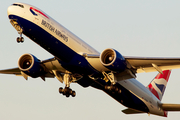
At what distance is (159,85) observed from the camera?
148 ft

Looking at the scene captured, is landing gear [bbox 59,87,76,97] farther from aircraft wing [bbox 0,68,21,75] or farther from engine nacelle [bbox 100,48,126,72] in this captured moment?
aircraft wing [bbox 0,68,21,75]

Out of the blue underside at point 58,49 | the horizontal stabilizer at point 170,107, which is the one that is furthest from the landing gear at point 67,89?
the horizontal stabilizer at point 170,107

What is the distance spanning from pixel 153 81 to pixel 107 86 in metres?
12.5

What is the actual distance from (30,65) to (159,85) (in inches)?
715

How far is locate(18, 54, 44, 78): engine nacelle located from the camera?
3412cm

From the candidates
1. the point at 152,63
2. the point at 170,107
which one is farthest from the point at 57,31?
the point at 170,107

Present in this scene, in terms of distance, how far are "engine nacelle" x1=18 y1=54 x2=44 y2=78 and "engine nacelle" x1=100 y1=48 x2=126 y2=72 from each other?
7.12 m

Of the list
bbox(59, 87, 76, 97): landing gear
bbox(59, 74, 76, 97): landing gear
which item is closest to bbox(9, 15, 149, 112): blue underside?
bbox(59, 74, 76, 97): landing gear

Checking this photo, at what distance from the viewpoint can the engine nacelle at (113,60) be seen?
99.8ft

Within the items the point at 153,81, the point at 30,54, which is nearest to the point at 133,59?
the point at 30,54

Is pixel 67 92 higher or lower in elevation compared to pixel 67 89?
lower

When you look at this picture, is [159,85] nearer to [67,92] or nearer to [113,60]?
[67,92]

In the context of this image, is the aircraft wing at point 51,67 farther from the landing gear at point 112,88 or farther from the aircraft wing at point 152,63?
the aircraft wing at point 152,63

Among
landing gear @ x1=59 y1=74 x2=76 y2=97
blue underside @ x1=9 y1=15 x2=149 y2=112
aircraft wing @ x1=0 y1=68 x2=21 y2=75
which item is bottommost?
landing gear @ x1=59 y1=74 x2=76 y2=97
